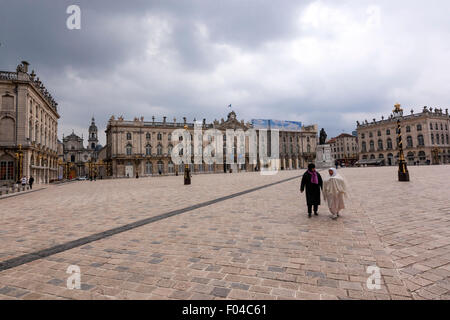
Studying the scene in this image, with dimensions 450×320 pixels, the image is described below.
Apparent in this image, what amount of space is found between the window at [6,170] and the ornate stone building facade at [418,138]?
8134 centimetres

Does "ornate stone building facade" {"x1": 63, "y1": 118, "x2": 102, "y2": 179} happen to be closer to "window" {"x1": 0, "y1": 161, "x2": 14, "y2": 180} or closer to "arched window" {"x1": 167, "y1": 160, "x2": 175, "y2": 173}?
"arched window" {"x1": 167, "y1": 160, "x2": 175, "y2": 173}

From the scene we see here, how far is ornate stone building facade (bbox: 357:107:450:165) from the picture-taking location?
6028 centimetres

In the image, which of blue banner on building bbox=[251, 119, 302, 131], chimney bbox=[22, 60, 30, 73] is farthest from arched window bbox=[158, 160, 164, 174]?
chimney bbox=[22, 60, 30, 73]

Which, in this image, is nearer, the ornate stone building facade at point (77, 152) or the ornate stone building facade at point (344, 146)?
the ornate stone building facade at point (77, 152)

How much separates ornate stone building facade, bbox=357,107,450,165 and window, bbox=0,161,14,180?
81.3 metres

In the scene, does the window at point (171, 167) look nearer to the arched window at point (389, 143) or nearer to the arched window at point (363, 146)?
the arched window at point (363, 146)

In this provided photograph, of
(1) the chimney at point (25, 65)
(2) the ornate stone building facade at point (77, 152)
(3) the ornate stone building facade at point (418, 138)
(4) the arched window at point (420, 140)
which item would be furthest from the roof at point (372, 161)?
(2) the ornate stone building facade at point (77, 152)

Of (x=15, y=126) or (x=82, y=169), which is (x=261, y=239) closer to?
(x=15, y=126)

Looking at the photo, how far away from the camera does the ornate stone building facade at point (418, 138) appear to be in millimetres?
60281

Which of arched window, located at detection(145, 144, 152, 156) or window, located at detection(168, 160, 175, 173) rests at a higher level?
arched window, located at detection(145, 144, 152, 156)

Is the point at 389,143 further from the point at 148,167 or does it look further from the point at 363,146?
the point at 148,167

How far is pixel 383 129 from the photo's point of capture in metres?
67.8

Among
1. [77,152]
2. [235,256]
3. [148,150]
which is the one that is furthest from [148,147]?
[235,256]
